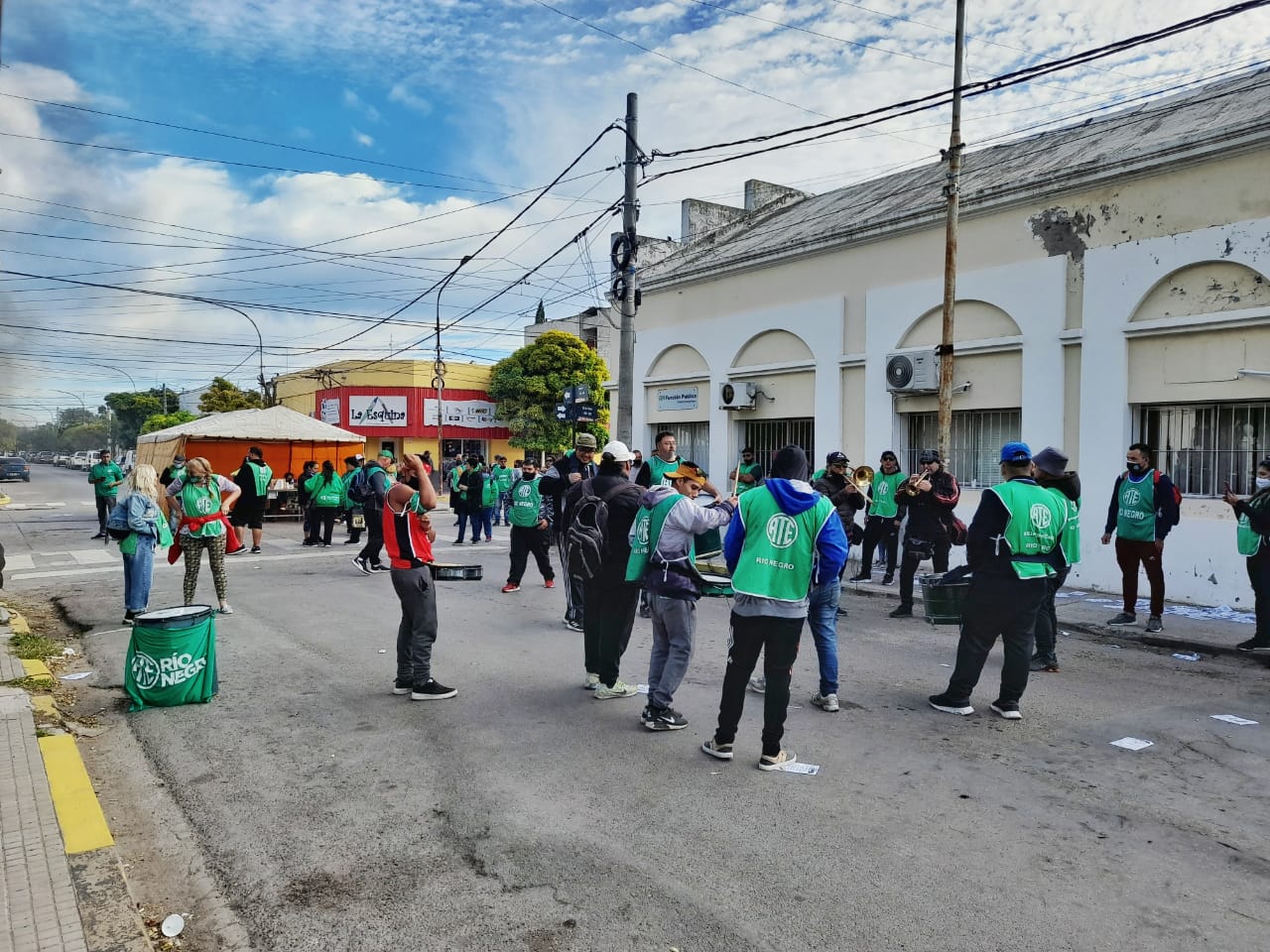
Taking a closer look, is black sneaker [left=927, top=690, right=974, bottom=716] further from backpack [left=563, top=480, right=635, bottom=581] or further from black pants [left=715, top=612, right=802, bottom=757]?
backpack [left=563, top=480, right=635, bottom=581]

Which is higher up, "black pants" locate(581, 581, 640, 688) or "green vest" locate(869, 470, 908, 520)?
"green vest" locate(869, 470, 908, 520)

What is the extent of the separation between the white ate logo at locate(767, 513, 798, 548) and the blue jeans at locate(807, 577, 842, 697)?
1407 millimetres

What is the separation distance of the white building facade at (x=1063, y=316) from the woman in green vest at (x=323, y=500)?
739cm

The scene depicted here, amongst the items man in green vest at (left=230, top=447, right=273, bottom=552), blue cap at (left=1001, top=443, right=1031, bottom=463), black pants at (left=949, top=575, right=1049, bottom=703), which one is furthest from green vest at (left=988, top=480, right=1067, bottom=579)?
man in green vest at (left=230, top=447, right=273, bottom=552)

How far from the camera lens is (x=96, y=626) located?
9203 millimetres

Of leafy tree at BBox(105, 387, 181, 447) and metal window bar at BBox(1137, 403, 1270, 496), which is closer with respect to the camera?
metal window bar at BBox(1137, 403, 1270, 496)

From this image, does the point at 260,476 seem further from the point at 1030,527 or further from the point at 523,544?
the point at 1030,527

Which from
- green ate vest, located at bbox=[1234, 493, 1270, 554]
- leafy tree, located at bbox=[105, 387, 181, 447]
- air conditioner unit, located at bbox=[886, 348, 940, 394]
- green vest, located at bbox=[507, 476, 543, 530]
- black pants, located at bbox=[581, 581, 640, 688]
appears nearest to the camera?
black pants, located at bbox=[581, 581, 640, 688]

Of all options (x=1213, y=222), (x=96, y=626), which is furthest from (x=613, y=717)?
(x=1213, y=222)

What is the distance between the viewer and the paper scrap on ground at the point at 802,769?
496cm

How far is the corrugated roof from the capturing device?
11.2 m

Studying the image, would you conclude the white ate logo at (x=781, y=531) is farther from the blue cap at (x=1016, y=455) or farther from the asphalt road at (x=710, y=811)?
the blue cap at (x=1016, y=455)

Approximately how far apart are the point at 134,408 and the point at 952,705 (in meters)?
94.1

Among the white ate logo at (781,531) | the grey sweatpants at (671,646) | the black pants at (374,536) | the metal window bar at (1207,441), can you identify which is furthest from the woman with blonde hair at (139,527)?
the metal window bar at (1207,441)
